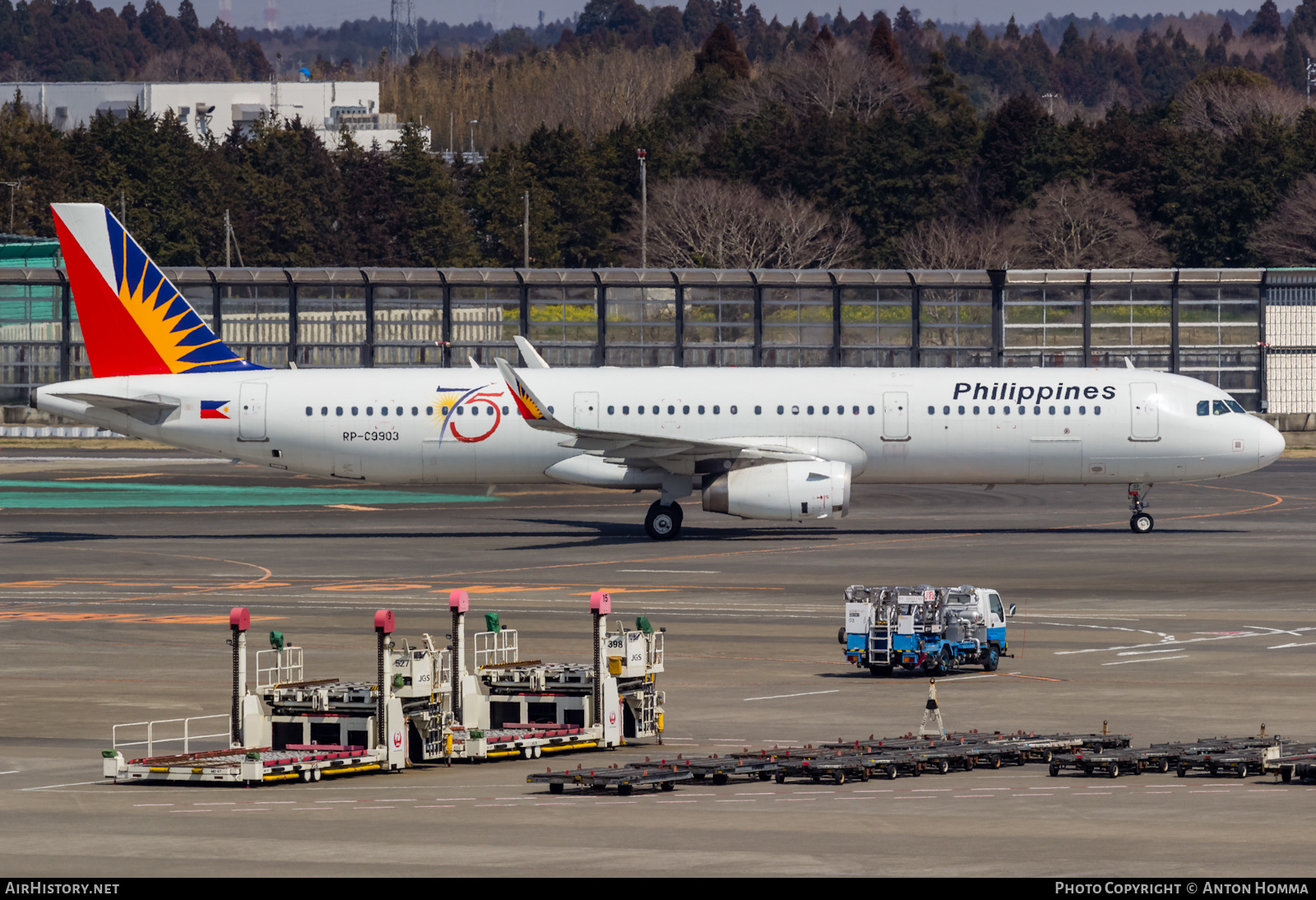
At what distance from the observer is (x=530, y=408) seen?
5581 cm

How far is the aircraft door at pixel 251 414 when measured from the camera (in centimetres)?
5953

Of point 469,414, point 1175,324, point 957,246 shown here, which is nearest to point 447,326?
point 1175,324

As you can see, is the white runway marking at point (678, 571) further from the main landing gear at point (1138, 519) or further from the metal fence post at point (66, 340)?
the metal fence post at point (66, 340)

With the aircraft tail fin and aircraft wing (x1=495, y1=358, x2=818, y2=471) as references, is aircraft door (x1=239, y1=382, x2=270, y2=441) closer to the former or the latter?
the aircraft tail fin

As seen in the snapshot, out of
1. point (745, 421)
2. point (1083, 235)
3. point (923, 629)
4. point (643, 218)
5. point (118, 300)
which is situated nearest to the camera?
point (923, 629)

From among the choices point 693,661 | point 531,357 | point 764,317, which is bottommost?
point 693,661

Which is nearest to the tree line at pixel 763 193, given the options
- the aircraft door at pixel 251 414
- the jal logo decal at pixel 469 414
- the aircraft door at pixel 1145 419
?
the jal logo decal at pixel 469 414

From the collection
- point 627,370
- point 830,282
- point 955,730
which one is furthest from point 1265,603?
point 830,282

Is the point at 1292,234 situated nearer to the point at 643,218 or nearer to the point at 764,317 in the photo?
the point at 643,218

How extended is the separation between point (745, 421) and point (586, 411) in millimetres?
5090

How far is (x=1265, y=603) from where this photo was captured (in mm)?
43750

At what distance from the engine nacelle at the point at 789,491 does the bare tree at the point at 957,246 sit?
9692cm

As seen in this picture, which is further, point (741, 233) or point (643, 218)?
point (741, 233)

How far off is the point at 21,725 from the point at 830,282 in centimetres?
7337
